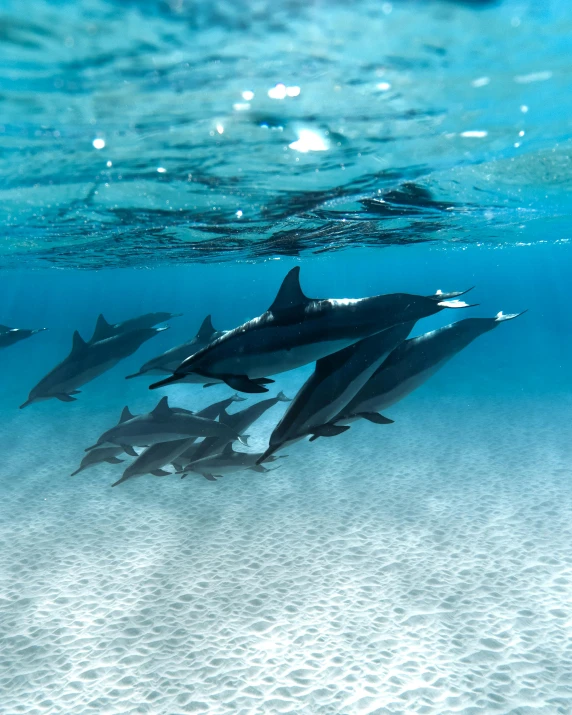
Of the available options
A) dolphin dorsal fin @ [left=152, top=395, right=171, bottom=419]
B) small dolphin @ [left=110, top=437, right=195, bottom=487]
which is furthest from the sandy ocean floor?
dolphin dorsal fin @ [left=152, top=395, right=171, bottom=419]

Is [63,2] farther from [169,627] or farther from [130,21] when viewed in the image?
[169,627]

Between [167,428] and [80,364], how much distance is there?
3701mm

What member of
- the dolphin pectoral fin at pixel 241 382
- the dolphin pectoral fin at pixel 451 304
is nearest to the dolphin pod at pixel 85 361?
the dolphin pectoral fin at pixel 241 382

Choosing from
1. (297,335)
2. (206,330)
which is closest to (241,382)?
(297,335)

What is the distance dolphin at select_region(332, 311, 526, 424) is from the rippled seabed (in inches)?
153

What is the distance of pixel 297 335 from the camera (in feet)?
18.3

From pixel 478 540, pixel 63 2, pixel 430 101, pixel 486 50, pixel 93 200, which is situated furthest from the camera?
pixel 93 200

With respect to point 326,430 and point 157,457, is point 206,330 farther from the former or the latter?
point 326,430

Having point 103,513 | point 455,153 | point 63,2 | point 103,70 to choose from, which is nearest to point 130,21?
point 63,2

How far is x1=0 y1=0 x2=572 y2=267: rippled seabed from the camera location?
Answer: 20.5ft

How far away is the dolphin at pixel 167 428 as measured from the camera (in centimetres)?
778

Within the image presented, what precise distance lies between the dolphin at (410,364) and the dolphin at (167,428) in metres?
2.67

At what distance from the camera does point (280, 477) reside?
14.4 metres

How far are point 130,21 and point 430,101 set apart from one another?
528cm
